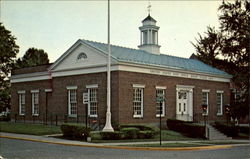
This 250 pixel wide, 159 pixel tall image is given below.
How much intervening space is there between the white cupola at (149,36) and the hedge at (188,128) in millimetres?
9174

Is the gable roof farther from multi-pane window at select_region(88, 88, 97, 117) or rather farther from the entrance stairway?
the entrance stairway

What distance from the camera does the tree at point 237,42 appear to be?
38625 mm

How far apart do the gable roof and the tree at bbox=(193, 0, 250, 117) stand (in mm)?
1821

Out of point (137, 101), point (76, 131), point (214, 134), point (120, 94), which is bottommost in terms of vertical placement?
point (214, 134)

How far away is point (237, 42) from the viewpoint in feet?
131

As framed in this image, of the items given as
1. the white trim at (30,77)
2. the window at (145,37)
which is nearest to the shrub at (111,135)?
the white trim at (30,77)

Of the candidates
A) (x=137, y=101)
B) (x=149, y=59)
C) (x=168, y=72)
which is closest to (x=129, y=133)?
(x=137, y=101)

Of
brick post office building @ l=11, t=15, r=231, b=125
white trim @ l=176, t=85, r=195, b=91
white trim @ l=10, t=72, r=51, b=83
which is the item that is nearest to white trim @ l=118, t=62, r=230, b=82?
brick post office building @ l=11, t=15, r=231, b=125

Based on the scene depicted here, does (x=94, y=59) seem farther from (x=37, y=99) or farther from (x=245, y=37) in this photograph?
(x=245, y=37)

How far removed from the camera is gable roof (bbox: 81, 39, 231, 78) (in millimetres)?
31359

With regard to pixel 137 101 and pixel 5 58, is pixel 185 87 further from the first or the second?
pixel 5 58

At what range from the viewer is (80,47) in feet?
108

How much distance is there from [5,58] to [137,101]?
971 inches

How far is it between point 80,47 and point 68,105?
5105 mm
